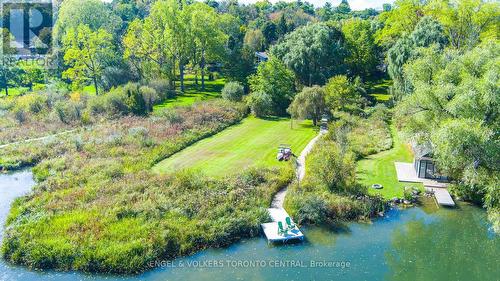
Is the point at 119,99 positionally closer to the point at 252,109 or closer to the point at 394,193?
the point at 252,109

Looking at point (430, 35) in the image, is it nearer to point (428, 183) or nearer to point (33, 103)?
point (428, 183)

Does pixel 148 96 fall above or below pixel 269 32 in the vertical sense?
below

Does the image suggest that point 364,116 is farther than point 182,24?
No

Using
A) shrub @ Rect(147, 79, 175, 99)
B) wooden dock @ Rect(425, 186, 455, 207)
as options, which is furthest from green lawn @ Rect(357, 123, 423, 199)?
shrub @ Rect(147, 79, 175, 99)

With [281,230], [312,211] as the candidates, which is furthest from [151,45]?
[281,230]

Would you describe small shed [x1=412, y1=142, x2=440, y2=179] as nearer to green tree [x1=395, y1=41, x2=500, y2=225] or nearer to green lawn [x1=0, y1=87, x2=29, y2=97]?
green tree [x1=395, y1=41, x2=500, y2=225]

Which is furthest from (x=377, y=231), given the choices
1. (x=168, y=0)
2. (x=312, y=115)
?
(x=168, y=0)
